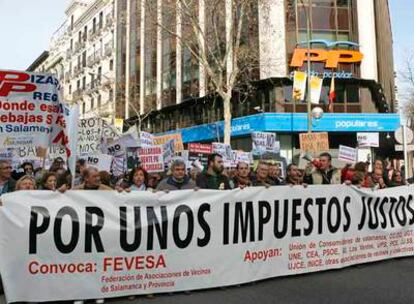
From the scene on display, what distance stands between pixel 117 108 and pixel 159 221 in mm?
49437

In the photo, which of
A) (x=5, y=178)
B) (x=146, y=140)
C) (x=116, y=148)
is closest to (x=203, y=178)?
(x=5, y=178)

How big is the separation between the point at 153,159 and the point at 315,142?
5073 millimetres

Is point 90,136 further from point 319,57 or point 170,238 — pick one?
point 319,57

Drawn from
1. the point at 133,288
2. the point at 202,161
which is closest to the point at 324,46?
the point at 202,161

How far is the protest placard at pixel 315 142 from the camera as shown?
15.8 m

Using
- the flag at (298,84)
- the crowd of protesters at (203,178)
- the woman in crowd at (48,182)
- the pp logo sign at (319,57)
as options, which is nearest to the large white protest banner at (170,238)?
the crowd of protesters at (203,178)

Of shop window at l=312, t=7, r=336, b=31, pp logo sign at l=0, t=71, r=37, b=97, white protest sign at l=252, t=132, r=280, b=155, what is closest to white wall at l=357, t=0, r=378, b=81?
shop window at l=312, t=7, r=336, b=31

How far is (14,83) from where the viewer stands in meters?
8.93

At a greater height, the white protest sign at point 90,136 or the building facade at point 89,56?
the building facade at point 89,56

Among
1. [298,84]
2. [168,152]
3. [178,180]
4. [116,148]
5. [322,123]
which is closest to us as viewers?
[178,180]

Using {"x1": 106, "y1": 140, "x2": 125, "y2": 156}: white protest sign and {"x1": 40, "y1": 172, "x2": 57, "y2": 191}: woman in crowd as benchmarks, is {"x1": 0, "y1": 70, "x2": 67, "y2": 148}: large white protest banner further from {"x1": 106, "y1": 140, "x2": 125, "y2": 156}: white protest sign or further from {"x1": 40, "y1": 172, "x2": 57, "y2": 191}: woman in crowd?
{"x1": 106, "y1": 140, "x2": 125, "y2": 156}: white protest sign

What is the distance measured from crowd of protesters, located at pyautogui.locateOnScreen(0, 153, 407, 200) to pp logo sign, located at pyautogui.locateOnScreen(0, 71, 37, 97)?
1057 mm

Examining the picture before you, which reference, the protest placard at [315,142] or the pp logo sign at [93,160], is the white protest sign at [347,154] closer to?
the protest placard at [315,142]

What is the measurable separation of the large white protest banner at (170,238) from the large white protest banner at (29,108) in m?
2.76
